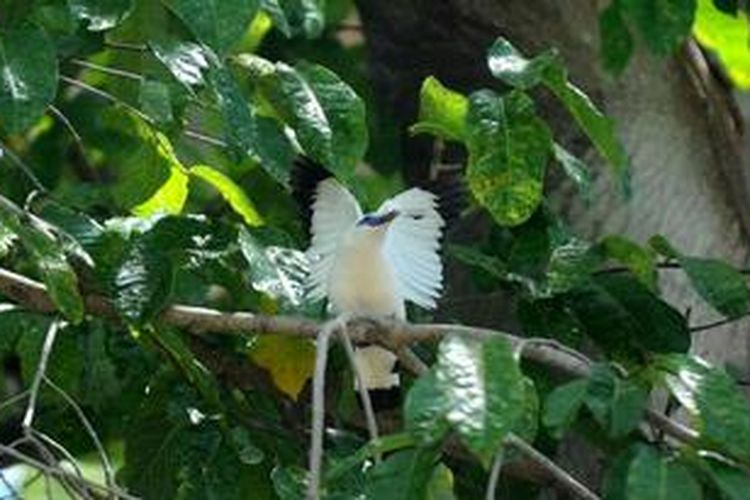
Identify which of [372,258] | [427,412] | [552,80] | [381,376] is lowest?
[381,376]

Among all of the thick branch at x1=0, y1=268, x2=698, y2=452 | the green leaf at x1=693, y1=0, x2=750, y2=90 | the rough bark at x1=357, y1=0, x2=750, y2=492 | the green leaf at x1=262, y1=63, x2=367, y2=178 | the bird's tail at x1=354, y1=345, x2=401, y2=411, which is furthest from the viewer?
the green leaf at x1=693, y1=0, x2=750, y2=90

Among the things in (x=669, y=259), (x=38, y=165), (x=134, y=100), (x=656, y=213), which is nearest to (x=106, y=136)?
(x=38, y=165)

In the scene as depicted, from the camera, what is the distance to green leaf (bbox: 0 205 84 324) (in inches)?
73.6

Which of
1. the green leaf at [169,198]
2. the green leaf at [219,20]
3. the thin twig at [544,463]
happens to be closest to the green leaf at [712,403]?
the thin twig at [544,463]

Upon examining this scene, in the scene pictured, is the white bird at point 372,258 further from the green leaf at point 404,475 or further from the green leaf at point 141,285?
the green leaf at point 404,475

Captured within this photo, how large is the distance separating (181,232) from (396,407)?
35cm

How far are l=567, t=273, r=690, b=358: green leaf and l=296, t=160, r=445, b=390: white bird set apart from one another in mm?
176

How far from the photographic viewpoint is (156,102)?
196cm

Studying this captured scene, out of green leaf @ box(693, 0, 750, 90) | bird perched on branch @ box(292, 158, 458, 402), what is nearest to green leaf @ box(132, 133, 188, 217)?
bird perched on branch @ box(292, 158, 458, 402)

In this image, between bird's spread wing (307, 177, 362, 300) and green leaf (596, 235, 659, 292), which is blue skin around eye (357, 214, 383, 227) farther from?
green leaf (596, 235, 659, 292)

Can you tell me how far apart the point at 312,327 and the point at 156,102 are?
0.87 feet

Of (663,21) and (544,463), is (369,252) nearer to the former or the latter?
(663,21)

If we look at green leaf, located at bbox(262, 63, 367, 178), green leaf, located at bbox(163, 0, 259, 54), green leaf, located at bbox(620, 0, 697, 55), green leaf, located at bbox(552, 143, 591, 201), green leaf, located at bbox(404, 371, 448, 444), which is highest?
green leaf, located at bbox(163, 0, 259, 54)

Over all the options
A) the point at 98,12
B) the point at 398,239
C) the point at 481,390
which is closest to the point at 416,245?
the point at 398,239
